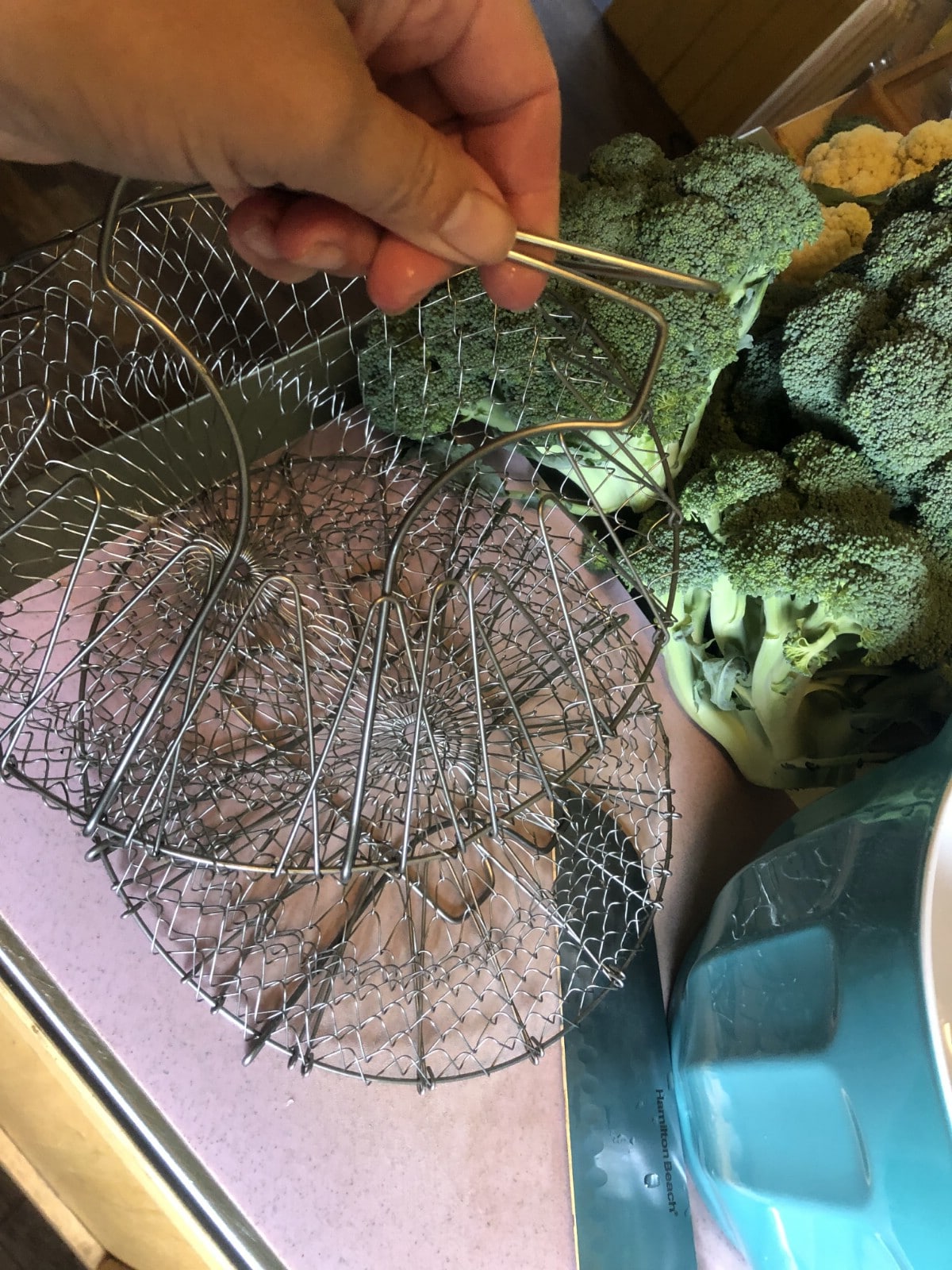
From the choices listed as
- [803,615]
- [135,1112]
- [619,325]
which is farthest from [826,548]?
[135,1112]

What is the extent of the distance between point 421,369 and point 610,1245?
0.54m

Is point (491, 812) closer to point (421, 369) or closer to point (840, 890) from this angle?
point (840, 890)

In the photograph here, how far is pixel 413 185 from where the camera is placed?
246 millimetres

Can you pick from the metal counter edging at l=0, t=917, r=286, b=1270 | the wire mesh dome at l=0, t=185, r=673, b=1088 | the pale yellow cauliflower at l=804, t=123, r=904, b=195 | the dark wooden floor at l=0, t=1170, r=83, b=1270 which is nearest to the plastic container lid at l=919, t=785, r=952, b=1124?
the wire mesh dome at l=0, t=185, r=673, b=1088

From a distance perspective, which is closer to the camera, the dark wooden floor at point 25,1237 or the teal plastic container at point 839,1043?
the teal plastic container at point 839,1043

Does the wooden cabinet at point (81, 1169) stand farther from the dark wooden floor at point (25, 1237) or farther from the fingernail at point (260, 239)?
the fingernail at point (260, 239)

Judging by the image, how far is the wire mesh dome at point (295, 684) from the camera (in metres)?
0.47

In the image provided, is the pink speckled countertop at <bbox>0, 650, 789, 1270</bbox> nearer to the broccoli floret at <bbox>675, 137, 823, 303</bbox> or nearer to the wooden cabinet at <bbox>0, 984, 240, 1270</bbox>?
the wooden cabinet at <bbox>0, 984, 240, 1270</bbox>

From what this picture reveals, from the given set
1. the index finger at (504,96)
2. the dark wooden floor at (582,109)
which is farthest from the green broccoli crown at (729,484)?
the dark wooden floor at (582,109)

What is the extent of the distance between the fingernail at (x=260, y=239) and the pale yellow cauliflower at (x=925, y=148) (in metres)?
0.71

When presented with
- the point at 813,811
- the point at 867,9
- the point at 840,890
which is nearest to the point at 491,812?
the point at 840,890

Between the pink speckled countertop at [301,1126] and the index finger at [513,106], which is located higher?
the index finger at [513,106]

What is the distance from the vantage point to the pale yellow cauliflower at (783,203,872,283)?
0.70 metres

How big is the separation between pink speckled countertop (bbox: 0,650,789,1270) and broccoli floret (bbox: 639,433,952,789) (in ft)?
1.03
